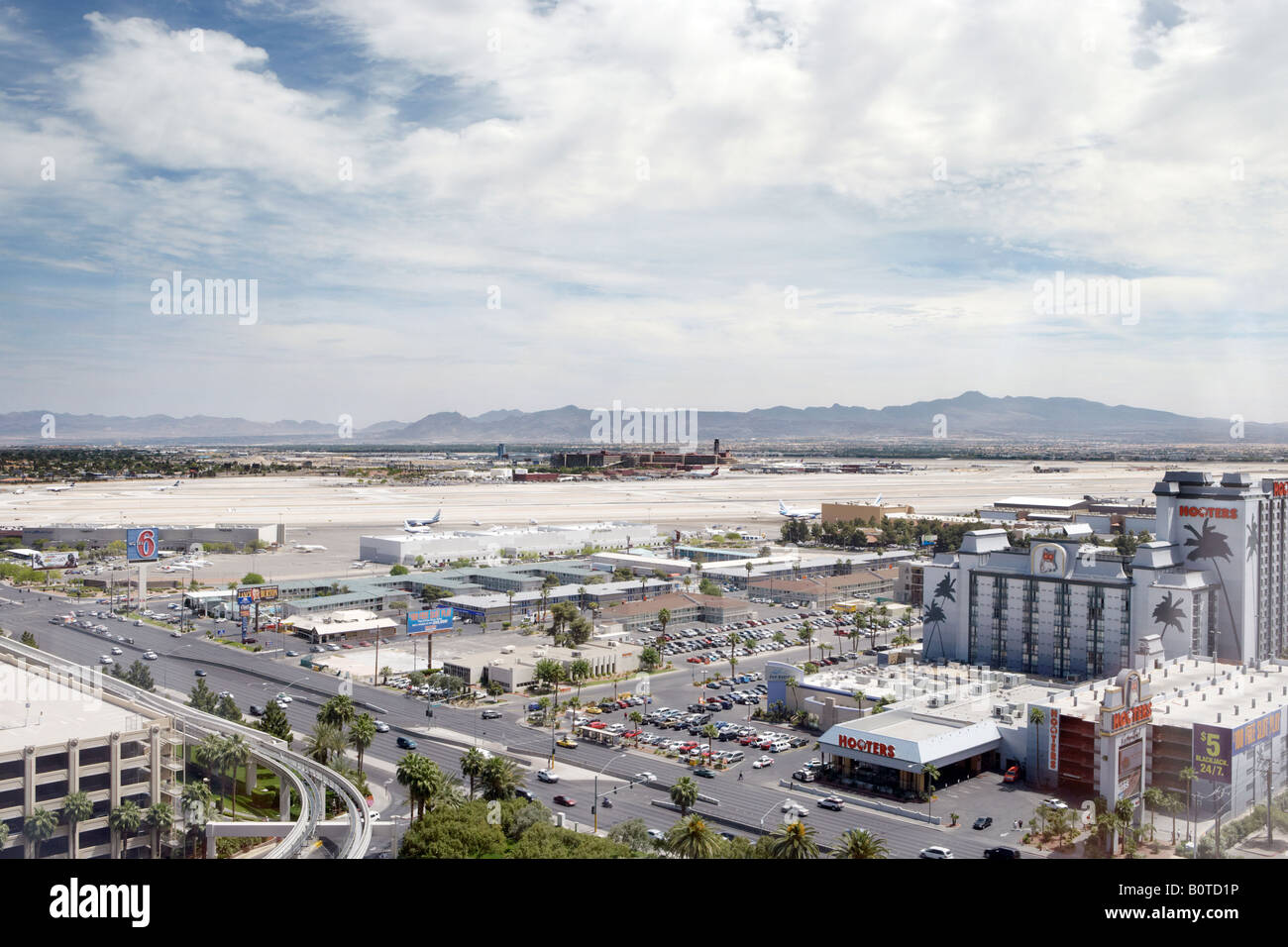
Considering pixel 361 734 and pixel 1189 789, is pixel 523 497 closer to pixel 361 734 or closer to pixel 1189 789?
pixel 361 734

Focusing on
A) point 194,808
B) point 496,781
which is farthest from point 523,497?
point 194,808

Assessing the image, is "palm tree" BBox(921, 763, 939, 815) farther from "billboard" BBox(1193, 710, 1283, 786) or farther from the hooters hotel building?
→ the hooters hotel building

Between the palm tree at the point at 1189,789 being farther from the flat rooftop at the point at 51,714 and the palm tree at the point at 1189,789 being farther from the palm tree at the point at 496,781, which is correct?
the flat rooftop at the point at 51,714

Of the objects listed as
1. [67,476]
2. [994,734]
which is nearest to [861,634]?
[994,734]

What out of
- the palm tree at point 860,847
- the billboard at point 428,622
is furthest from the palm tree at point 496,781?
the billboard at point 428,622

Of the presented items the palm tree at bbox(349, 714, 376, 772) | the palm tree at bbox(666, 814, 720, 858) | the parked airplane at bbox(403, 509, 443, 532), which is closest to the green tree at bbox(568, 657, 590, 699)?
the palm tree at bbox(349, 714, 376, 772)

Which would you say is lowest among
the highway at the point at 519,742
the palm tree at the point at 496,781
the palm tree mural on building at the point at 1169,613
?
the highway at the point at 519,742
